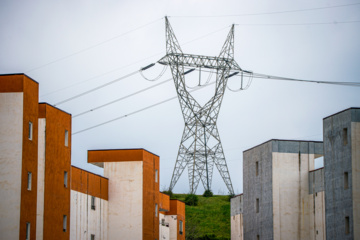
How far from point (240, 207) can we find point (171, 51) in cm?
1811

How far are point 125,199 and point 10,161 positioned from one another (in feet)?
66.4

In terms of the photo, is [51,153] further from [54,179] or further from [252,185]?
[252,185]

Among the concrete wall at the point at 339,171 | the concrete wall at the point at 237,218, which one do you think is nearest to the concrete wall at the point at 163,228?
the concrete wall at the point at 237,218

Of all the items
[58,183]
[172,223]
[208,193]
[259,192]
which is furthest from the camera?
[208,193]

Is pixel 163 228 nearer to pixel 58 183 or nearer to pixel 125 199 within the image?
pixel 125 199

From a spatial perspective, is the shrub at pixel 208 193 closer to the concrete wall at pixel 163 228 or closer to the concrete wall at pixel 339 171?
the concrete wall at pixel 163 228

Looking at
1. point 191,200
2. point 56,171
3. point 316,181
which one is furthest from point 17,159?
point 191,200

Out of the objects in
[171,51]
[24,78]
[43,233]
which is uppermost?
[171,51]

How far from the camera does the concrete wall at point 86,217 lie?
55.1 m

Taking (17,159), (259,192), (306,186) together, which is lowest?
(259,192)

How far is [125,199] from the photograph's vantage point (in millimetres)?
63469

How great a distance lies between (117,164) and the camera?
64000 mm

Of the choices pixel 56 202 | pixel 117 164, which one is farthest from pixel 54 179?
pixel 117 164

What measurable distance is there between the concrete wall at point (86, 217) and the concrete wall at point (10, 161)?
10.9 meters
